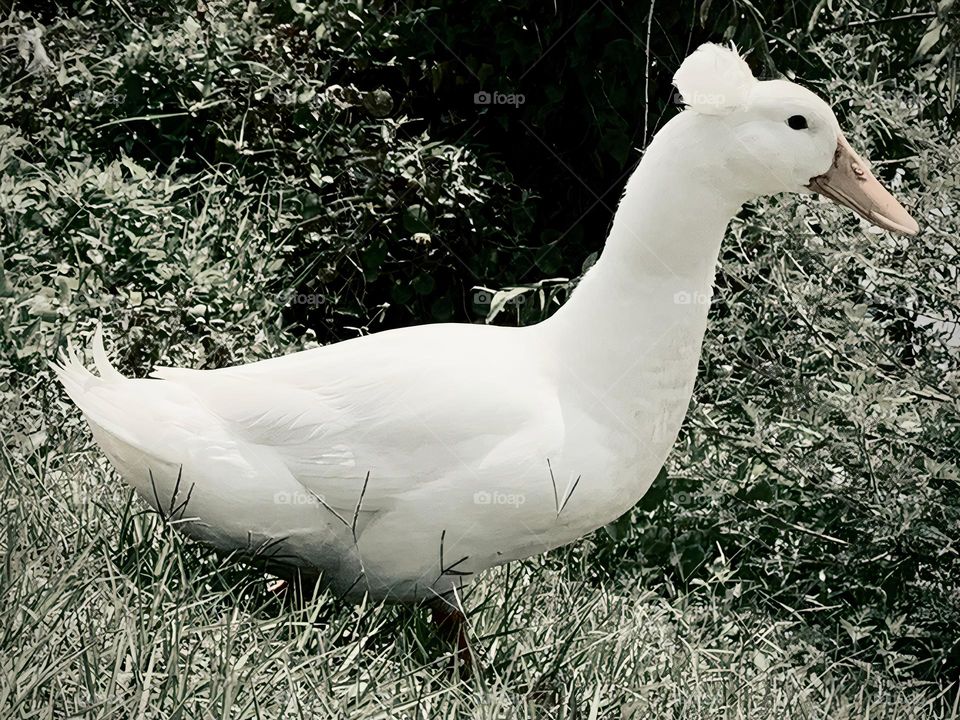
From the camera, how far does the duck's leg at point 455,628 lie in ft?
10.1

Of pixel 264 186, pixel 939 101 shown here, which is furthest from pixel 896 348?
pixel 264 186

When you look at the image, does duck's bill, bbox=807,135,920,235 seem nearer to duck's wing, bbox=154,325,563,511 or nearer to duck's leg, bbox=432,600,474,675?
duck's wing, bbox=154,325,563,511

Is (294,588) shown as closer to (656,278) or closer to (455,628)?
(455,628)

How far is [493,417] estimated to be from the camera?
2930mm

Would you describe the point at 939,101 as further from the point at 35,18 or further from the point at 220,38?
the point at 35,18

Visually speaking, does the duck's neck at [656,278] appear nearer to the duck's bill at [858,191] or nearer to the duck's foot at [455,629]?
the duck's bill at [858,191]

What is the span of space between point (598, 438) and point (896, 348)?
1754 mm

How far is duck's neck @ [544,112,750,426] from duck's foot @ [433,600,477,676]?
1.98 ft

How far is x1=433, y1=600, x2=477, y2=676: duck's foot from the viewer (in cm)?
309

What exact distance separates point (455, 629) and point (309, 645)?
36cm

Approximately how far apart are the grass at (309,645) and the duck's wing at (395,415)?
318 millimetres

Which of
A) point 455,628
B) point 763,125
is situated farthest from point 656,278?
point 455,628

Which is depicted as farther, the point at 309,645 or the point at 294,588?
the point at 294,588

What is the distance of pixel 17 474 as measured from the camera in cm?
351
